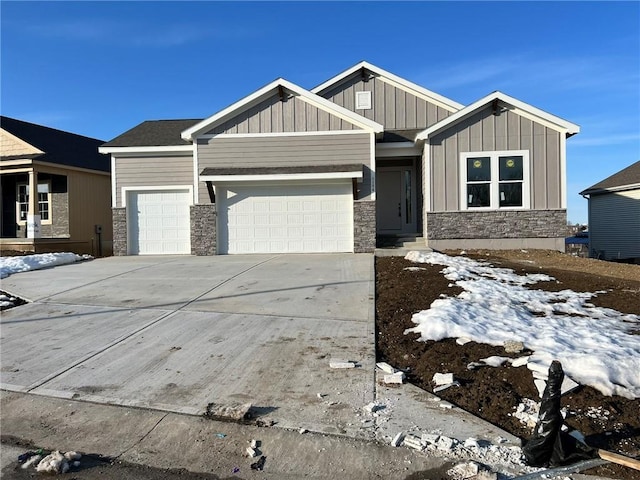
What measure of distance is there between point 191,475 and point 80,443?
105 centimetres

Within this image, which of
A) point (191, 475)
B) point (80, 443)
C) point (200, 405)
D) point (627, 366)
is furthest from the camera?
point (627, 366)

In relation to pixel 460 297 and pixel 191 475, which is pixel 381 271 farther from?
pixel 191 475

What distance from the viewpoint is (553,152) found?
45.2ft

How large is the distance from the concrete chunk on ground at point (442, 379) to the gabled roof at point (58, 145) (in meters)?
17.3

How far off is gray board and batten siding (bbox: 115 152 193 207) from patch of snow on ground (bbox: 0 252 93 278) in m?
2.71

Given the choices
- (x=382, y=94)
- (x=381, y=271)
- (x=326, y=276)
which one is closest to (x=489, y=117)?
(x=382, y=94)

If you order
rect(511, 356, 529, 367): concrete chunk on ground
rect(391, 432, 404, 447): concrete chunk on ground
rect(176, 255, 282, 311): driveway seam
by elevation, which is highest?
rect(176, 255, 282, 311): driveway seam

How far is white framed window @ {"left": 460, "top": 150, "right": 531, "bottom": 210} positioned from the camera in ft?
45.8

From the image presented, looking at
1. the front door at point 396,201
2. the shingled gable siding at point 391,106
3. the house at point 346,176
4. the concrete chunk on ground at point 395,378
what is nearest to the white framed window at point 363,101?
the shingled gable siding at point 391,106

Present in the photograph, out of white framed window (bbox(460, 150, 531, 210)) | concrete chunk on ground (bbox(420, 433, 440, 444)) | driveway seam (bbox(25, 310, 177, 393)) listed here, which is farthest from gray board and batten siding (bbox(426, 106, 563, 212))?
concrete chunk on ground (bbox(420, 433, 440, 444))

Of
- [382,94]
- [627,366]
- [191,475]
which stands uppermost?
[382,94]

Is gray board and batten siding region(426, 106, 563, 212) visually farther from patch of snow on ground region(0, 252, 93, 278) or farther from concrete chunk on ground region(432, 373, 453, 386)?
patch of snow on ground region(0, 252, 93, 278)

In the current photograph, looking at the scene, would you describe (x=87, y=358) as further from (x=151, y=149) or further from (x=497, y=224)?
(x=497, y=224)

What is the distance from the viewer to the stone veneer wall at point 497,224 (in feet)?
45.6
